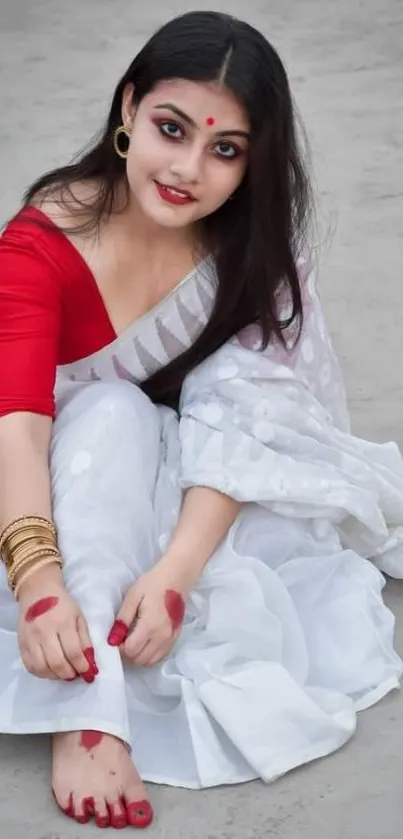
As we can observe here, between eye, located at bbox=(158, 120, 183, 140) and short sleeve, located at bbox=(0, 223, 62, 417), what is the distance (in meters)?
0.16

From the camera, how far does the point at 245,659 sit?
4.22ft

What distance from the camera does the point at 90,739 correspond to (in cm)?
118

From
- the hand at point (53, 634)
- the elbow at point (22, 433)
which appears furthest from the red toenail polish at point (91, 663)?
the elbow at point (22, 433)

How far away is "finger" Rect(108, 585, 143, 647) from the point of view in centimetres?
122

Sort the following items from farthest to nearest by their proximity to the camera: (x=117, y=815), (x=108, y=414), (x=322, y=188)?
(x=322, y=188) < (x=108, y=414) < (x=117, y=815)

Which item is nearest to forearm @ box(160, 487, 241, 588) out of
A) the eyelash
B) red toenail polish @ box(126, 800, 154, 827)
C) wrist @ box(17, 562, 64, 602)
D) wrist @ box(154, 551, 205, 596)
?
wrist @ box(154, 551, 205, 596)

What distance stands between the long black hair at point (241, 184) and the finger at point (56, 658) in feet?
1.29

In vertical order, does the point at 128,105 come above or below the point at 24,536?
above

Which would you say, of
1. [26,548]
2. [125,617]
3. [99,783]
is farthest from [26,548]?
[99,783]

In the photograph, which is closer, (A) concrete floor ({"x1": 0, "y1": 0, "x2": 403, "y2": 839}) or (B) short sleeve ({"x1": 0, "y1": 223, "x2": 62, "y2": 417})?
(A) concrete floor ({"x1": 0, "y1": 0, "x2": 403, "y2": 839})

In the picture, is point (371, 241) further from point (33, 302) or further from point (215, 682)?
point (215, 682)

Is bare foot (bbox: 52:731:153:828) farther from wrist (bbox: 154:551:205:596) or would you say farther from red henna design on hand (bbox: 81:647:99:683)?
wrist (bbox: 154:551:205:596)

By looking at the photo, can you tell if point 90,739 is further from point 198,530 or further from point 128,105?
point 128,105

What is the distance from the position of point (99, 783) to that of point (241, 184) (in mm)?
595
